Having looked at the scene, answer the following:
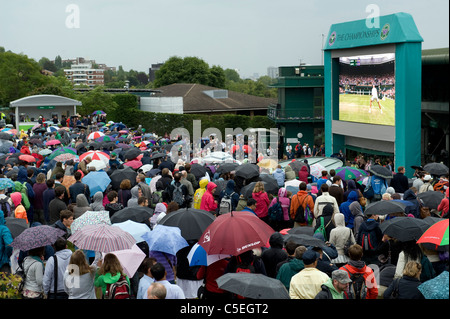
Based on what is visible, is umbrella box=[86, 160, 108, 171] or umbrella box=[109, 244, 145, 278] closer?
umbrella box=[109, 244, 145, 278]

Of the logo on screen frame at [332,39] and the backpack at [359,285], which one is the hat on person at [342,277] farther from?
the logo on screen frame at [332,39]

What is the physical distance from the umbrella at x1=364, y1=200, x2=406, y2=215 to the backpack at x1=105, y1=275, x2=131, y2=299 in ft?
16.0

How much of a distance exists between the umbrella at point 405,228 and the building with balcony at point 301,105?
36.4m

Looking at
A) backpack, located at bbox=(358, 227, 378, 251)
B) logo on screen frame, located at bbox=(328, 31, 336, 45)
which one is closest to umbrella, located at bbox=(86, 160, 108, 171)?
backpack, located at bbox=(358, 227, 378, 251)

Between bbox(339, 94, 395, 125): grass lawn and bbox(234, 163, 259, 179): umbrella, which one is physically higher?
bbox(339, 94, 395, 125): grass lawn

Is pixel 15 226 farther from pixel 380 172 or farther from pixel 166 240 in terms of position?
pixel 380 172

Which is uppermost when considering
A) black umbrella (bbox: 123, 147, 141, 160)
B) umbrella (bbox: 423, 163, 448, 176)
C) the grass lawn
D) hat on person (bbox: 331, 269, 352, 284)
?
the grass lawn

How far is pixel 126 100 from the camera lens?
173 ft

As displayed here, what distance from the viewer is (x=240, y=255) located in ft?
24.5

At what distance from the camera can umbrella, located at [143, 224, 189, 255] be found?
26.0 feet

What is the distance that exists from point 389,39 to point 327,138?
9413 mm

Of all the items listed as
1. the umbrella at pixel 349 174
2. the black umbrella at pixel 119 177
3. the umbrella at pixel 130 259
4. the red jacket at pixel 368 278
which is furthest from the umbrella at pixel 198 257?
the umbrella at pixel 349 174

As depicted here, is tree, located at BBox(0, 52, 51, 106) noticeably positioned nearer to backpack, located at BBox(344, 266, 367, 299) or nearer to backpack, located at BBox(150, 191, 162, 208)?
backpack, located at BBox(150, 191, 162, 208)
